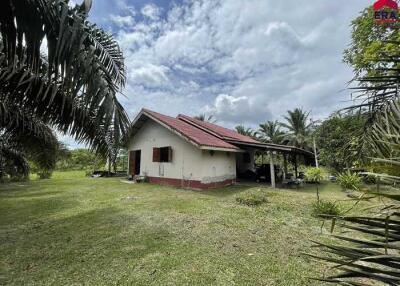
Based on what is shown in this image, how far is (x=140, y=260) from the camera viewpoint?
444 cm

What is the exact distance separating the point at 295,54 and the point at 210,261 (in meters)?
10.9

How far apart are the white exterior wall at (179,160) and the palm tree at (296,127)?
742 inches

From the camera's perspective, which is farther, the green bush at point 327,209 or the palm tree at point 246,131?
the palm tree at point 246,131

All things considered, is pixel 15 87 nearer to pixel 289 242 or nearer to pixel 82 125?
pixel 82 125

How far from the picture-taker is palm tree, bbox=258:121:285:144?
3453 cm

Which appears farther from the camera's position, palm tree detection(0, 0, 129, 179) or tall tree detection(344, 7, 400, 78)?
tall tree detection(344, 7, 400, 78)

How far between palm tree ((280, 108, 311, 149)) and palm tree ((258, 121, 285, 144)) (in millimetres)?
1133

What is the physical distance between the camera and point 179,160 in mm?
13438

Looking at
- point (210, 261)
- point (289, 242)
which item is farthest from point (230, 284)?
point (289, 242)

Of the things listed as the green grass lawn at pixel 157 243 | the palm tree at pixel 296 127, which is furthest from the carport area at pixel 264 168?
the palm tree at pixel 296 127

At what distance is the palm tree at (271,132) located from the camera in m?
34.5

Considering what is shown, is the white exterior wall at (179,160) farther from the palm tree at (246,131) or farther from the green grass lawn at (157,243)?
the palm tree at (246,131)

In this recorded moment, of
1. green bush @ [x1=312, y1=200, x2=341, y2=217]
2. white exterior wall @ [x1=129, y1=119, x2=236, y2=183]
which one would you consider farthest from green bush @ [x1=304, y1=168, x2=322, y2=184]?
green bush @ [x1=312, y1=200, x2=341, y2=217]

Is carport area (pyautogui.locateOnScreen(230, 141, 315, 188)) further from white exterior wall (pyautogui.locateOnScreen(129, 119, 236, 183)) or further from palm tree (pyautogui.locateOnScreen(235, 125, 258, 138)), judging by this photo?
palm tree (pyautogui.locateOnScreen(235, 125, 258, 138))
